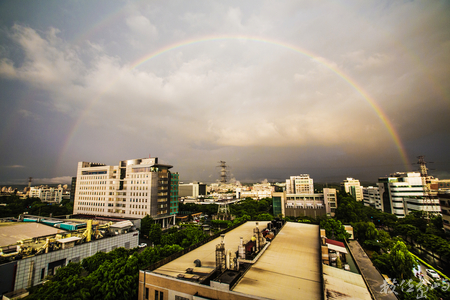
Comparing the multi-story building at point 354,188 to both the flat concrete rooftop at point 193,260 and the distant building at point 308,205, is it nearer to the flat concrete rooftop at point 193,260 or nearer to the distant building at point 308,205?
the distant building at point 308,205

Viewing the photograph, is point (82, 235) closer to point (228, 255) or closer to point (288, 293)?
point (228, 255)

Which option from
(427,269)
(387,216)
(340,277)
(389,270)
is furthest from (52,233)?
(387,216)

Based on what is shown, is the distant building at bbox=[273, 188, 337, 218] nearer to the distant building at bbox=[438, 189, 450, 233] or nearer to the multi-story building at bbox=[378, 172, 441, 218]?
the multi-story building at bbox=[378, 172, 441, 218]

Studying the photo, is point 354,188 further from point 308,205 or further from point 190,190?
point 190,190

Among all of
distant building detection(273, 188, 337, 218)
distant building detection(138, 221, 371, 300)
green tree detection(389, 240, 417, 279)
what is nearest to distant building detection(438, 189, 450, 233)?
green tree detection(389, 240, 417, 279)

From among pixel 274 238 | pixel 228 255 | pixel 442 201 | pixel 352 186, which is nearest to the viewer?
pixel 228 255

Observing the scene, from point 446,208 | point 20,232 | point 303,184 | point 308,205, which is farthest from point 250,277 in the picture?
point 303,184
